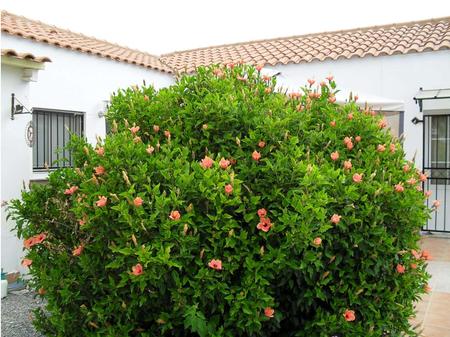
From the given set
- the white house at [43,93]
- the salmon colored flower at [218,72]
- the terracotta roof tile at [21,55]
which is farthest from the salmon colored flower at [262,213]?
the terracotta roof tile at [21,55]

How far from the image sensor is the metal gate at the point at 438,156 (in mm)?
9773

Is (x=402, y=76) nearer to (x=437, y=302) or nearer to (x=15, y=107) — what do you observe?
(x=437, y=302)

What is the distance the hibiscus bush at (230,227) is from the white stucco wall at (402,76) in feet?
20.5

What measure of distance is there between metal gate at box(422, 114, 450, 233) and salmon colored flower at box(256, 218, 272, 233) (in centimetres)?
800

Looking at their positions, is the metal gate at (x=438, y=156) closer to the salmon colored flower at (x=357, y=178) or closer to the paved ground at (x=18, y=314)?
the salmon colored flower at (x=357, y=178)

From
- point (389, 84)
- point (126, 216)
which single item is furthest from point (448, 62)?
point (126, 216)

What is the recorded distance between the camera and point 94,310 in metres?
2.88

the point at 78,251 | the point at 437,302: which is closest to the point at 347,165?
the point at 78,251

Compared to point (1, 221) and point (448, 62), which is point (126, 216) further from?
point (448, 62)

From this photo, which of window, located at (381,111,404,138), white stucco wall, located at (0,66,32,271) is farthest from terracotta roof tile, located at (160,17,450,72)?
white stucco wall, located at (0,66,32,271)

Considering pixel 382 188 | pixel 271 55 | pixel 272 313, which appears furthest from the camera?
pixel 271 55

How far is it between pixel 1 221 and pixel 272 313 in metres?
4.62

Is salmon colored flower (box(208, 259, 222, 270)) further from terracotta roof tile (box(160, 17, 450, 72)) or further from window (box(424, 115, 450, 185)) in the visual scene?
window (box(424, 115, 450, 185))

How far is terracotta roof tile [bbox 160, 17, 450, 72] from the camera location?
10484 mm
